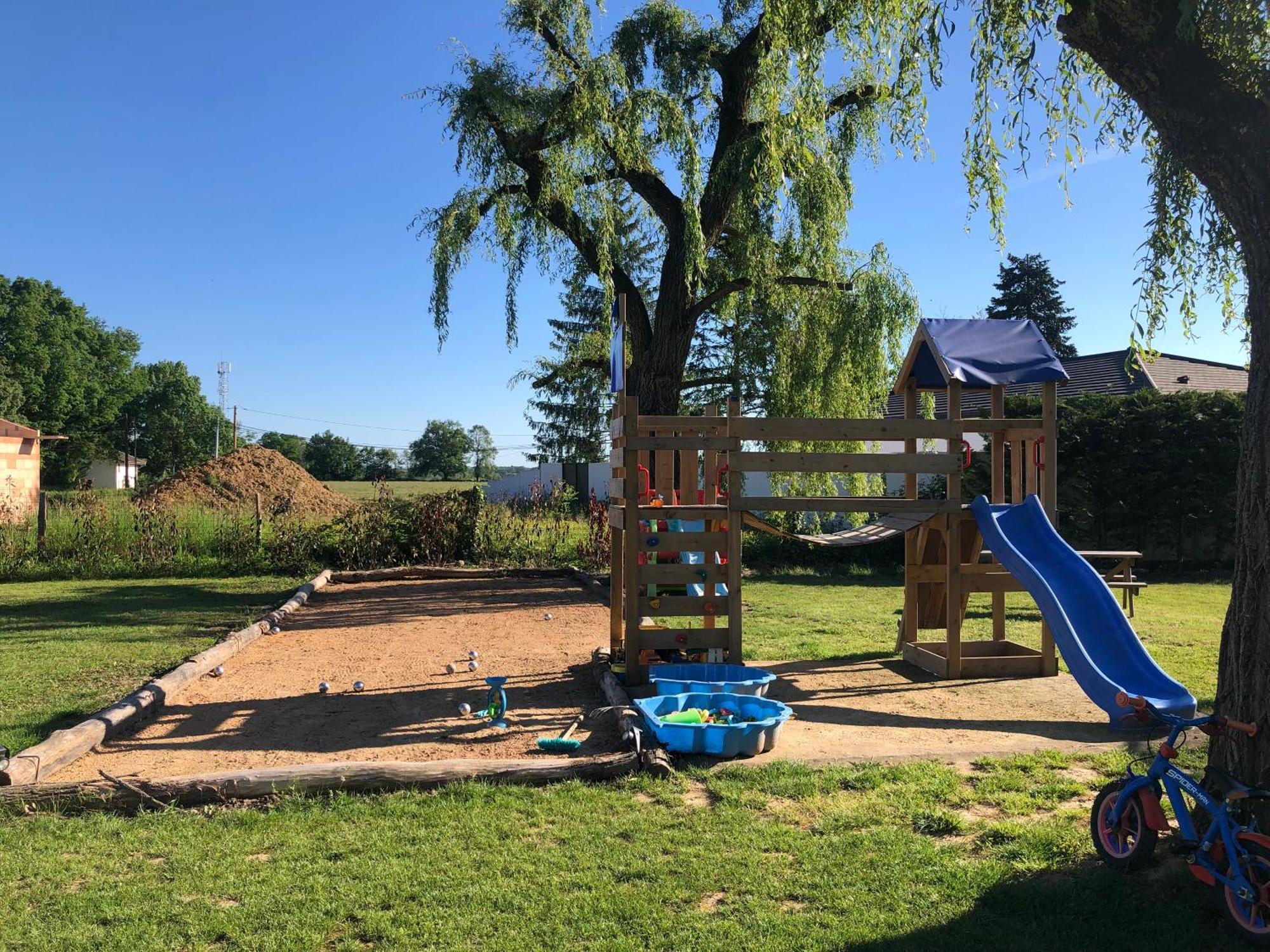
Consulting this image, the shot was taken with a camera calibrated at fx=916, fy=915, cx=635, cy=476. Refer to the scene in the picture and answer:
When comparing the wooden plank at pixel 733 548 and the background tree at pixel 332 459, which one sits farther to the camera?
the background tree at pixel 332 459

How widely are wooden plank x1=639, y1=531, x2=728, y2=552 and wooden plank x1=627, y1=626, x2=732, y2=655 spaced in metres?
0.60

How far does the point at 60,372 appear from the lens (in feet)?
199

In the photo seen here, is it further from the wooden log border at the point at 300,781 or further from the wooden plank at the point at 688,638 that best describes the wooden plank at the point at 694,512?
the wooden log border at the point at 300,781

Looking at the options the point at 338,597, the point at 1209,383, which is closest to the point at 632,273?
the point at 1209,383

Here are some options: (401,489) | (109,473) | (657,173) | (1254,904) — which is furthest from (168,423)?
(1254,904)

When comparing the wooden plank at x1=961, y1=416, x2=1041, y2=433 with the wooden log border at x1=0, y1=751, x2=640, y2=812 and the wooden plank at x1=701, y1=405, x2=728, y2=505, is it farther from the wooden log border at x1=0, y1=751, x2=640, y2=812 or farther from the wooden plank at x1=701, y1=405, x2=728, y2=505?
the wooden log border at x1=0, y1=751, x2=640, y2=812

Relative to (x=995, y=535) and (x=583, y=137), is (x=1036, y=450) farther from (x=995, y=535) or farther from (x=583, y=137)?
(x=583, y=137)

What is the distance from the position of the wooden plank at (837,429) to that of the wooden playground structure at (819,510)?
0.01 metres

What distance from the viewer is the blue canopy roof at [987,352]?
24.8 ft

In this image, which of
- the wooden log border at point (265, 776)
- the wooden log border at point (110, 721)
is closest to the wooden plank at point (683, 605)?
the wooden log border at point (265, 776)

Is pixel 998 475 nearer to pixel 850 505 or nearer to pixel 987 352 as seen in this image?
pixel 987 352

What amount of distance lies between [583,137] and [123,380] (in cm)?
6711

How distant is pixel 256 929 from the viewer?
295 cm

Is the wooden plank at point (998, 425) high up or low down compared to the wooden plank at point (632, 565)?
up
